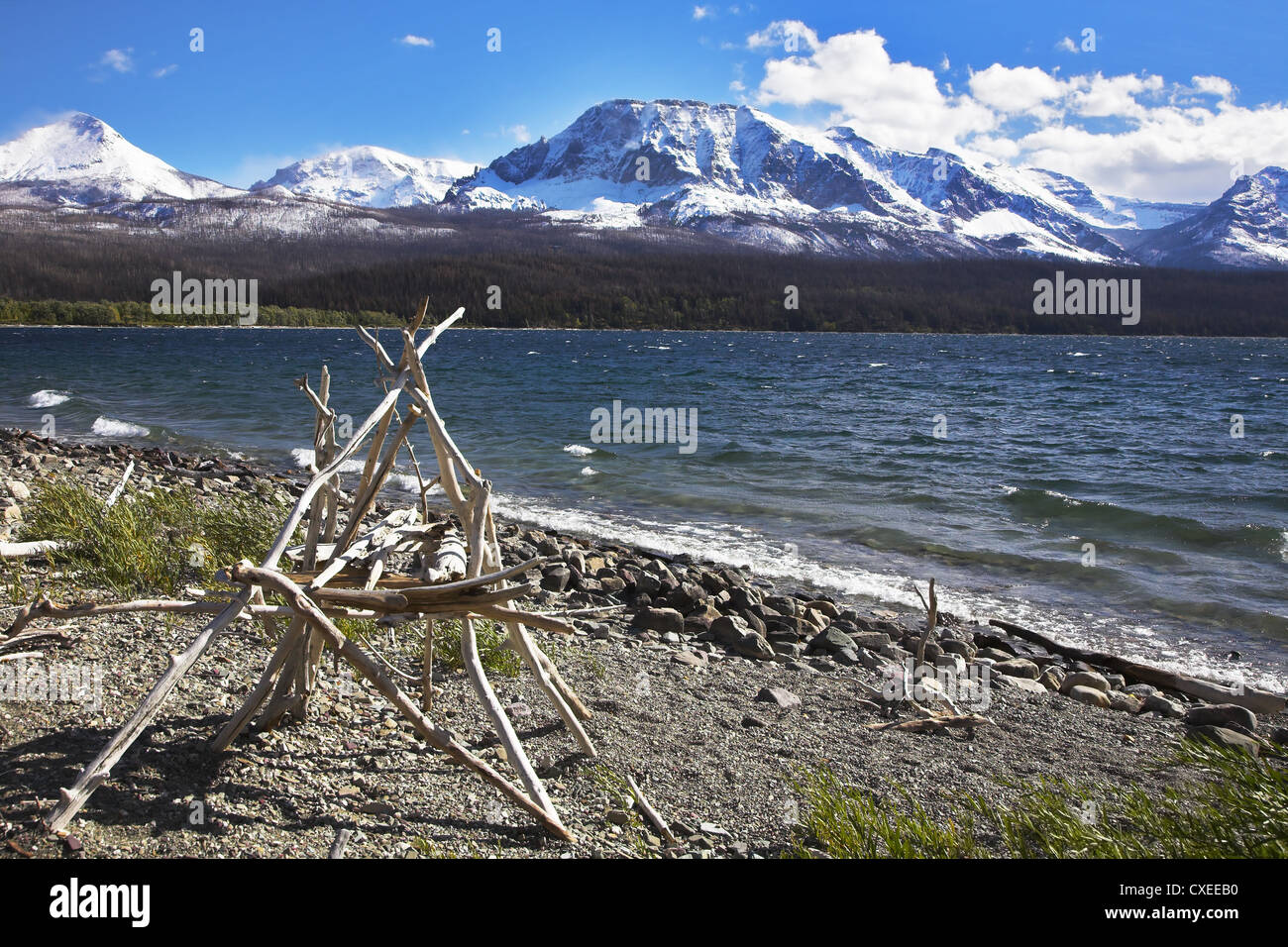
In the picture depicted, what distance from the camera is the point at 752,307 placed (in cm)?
16525

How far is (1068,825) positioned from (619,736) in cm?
222

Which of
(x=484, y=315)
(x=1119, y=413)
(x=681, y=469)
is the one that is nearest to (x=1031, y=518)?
(x=681, y=469)

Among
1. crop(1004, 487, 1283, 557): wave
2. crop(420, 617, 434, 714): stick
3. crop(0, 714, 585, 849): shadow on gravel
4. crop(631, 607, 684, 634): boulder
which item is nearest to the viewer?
crop(0, 714, 585, 849): shadow on gravel

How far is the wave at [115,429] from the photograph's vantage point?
22.6 metres

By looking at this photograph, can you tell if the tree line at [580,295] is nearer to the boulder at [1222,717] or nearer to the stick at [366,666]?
the boulder at [1222,717]

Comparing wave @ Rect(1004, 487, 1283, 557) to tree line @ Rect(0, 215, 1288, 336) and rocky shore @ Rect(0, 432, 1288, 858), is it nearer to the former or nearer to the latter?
rocky shore @ Rect(0, 432, 1288, 858)

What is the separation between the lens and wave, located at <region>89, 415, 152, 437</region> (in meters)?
22.6

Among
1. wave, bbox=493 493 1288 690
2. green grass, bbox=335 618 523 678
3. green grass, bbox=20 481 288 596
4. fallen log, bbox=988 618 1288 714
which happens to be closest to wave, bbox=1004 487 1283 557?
wave, bbox=493 493 1288 690

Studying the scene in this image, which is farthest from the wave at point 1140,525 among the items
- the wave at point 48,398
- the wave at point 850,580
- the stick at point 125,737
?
the wave at point 48,398

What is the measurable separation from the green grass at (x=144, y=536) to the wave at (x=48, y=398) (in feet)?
85.1

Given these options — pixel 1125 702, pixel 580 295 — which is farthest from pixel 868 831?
pixel 580 295

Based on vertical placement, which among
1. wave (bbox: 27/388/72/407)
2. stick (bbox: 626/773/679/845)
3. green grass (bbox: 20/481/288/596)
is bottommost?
stick (bbox: 626/773/679/845)

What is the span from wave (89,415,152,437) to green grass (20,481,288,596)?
652 inches
